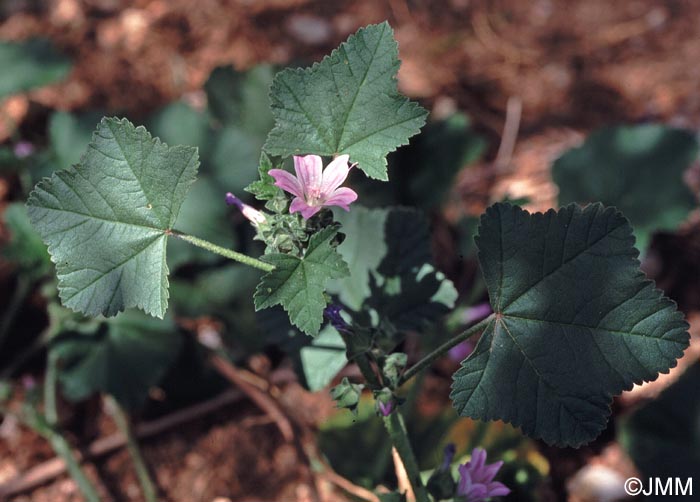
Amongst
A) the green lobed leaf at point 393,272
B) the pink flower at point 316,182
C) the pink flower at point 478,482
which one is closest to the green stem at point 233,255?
the pink flower at point 316,182

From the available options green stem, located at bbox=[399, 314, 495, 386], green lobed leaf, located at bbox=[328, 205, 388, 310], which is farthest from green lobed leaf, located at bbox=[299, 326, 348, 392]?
green stem, located at bbox=[399, 314, 495, 386]

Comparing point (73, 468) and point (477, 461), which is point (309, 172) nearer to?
point (477, 461)

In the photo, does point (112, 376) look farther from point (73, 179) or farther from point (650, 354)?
point (650, 354)

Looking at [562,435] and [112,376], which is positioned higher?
[562,435]

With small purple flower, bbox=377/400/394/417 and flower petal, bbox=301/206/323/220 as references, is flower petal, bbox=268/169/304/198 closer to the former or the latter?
flower petal, bbox=301/206/323/220

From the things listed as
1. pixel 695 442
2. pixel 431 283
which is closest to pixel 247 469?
pixel 431 283

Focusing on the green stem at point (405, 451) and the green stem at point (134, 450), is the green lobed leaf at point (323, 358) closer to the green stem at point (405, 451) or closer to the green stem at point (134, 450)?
the green stem at point (405, 451)
